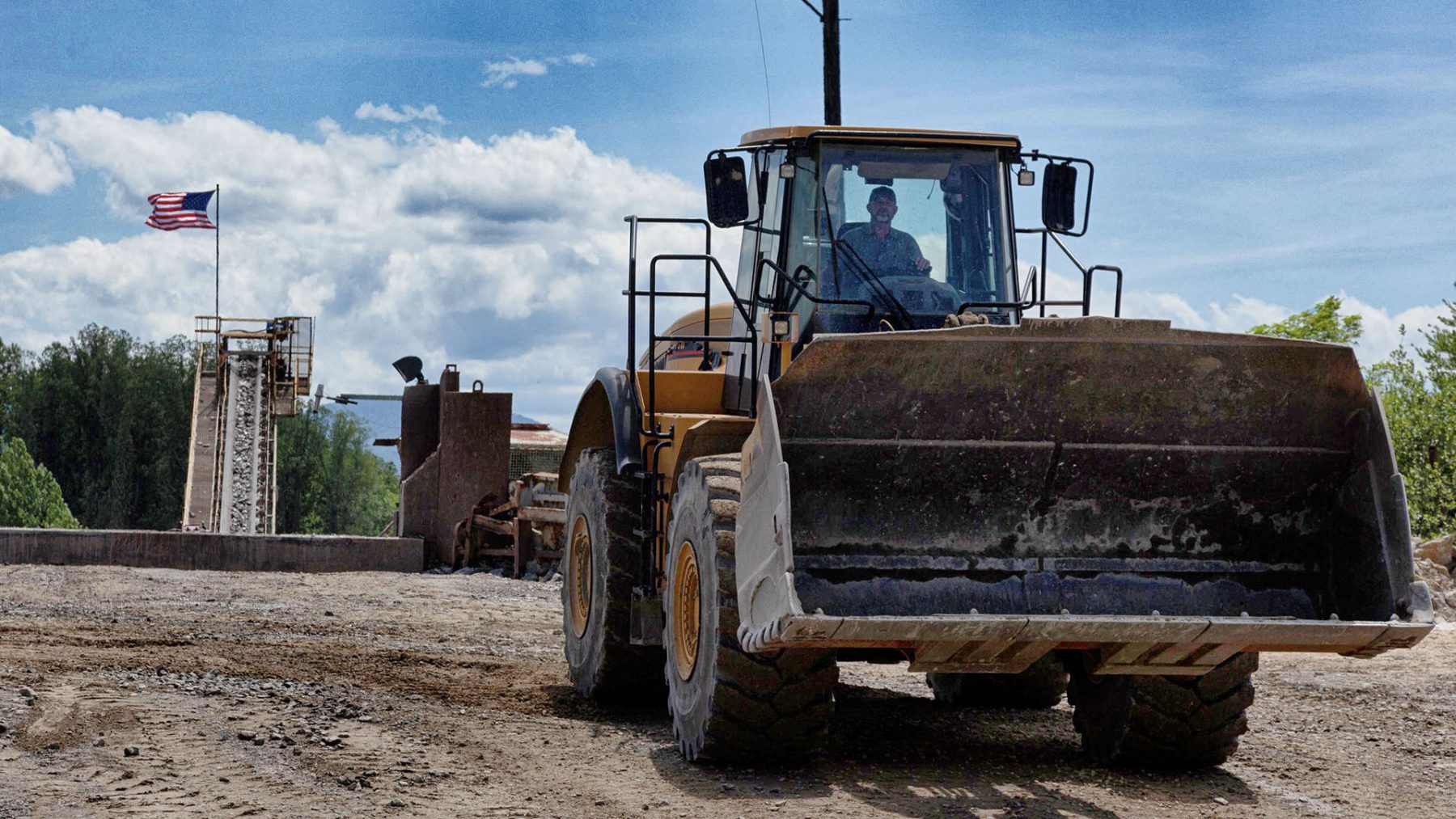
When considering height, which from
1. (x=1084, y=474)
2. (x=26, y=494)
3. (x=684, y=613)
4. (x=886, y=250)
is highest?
(x=886, y=250)

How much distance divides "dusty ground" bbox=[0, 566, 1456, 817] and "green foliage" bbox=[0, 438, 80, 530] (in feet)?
192

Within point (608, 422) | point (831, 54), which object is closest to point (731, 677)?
point (608, 422)

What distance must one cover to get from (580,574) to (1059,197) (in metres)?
3.45

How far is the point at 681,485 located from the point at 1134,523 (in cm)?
196

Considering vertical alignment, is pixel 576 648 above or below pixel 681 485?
below

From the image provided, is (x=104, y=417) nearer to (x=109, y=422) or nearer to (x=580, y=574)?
(x=109, y=422)

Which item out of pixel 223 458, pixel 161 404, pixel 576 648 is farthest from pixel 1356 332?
pixel 576 648

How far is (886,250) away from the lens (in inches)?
317

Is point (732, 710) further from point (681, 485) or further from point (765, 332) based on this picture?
point (765, 332)

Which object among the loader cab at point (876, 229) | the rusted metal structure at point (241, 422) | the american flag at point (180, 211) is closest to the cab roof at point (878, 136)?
the loader cab at point (876, 229)

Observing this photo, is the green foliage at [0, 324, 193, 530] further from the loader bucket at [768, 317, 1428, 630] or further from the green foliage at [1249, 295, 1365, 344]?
the loader bucket at [768, 317, 1428, 630]

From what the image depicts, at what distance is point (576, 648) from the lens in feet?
30.0

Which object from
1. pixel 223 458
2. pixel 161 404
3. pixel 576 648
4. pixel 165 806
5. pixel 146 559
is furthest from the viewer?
pixel 161 404

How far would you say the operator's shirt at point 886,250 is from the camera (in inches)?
315
